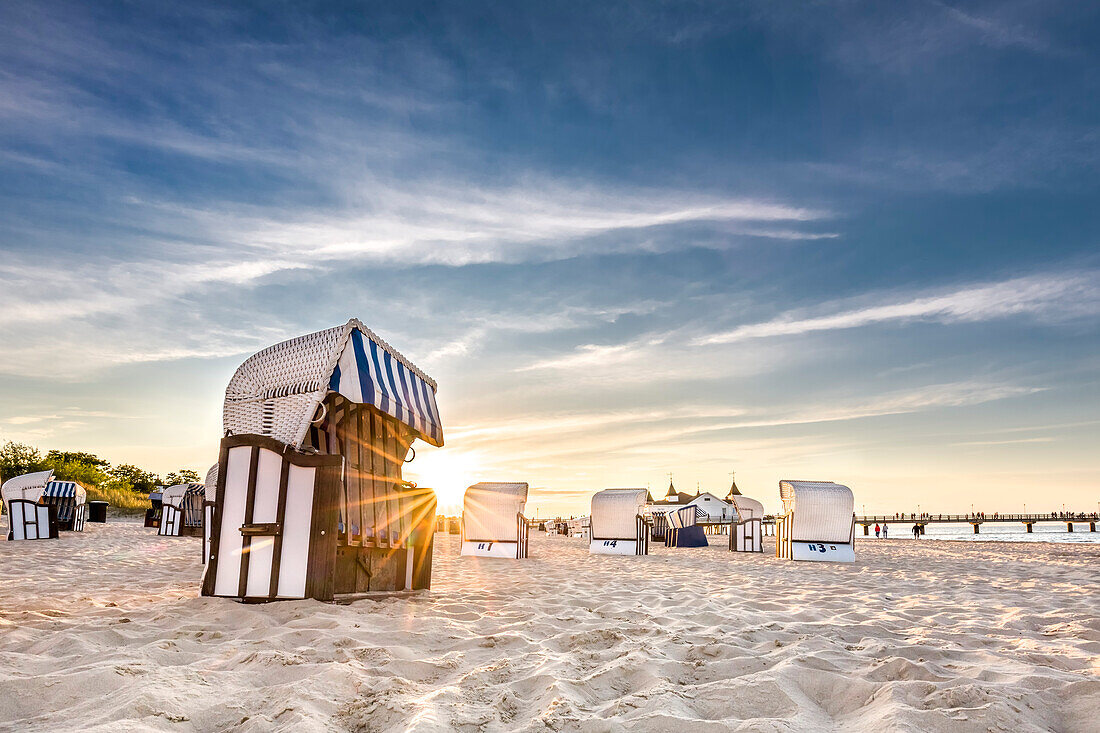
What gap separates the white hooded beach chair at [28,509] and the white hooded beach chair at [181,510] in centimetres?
413

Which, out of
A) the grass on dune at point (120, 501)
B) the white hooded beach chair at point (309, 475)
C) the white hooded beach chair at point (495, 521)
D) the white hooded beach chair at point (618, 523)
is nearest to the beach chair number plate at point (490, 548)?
the white hooded beach chair at point (495, 521)

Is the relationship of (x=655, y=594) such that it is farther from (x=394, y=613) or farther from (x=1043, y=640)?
(x=1043, y=640)

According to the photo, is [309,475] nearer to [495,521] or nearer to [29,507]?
[495,521]

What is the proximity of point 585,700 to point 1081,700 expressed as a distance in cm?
202

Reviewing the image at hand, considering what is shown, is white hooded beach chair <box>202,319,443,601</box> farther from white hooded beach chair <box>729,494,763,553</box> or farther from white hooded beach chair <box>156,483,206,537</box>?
white hooded beach chair <box>156,483,206,537</box>

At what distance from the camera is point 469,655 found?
3467mm

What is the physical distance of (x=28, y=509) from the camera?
1436 cm

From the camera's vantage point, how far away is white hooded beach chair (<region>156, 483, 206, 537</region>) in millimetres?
19250

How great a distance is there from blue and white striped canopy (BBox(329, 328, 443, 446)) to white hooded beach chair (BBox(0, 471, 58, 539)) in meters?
12.7

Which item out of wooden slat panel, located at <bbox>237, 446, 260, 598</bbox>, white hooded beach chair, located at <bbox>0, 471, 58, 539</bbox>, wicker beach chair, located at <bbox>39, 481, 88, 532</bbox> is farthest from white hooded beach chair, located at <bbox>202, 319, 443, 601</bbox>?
wicker beach chair, located at <bbox>39, 481, 88, 532</bbox>

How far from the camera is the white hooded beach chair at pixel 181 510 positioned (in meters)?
19.2

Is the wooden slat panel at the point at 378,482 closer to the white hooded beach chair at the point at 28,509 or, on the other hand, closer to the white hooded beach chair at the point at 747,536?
the white hooded beach chair at the point at 28,509

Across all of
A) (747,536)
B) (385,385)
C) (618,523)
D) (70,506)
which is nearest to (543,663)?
(385,385)

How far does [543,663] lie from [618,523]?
44.6ft
